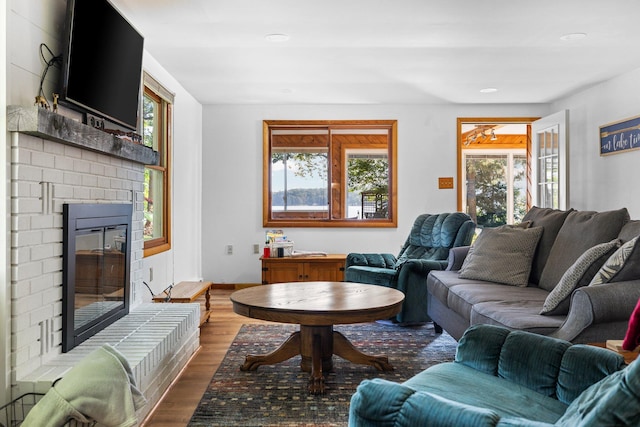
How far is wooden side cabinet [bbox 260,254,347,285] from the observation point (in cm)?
537

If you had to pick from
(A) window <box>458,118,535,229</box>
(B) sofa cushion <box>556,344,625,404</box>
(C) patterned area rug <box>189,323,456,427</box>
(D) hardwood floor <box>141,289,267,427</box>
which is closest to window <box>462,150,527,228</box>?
(A) window <box>458,118,535,229</box>

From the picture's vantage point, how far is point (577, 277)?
2324mm

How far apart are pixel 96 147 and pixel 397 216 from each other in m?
4.07

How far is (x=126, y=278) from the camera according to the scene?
10.1ft

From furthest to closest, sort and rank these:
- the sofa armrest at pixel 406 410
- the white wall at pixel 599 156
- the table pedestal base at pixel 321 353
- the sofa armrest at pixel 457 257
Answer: the white wall at pixel 599 156 < the sofa armrest at pixel 457 257 < the table pedestal base at pixel 321 353 < the sofa armrest at pixel 406 410

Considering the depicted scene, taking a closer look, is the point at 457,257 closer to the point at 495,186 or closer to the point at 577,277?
the point at 577,277

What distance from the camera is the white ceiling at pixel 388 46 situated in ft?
10.00

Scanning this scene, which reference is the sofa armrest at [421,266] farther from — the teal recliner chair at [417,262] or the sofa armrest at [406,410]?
the sofa armrest at [406,410]

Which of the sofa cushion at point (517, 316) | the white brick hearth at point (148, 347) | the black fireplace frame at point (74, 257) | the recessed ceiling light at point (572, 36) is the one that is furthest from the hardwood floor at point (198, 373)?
the recessed ceiling light at point (572, 36)

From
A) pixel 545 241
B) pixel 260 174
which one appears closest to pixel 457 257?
pixel 545 241

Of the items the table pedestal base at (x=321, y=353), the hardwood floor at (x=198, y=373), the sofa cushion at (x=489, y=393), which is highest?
the sofa cushion at (x=489, y=393)

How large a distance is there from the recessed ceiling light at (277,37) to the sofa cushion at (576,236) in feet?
7.55

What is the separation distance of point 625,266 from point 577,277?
214mm

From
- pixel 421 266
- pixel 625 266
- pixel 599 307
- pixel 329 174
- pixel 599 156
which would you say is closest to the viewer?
pixel 599 307
